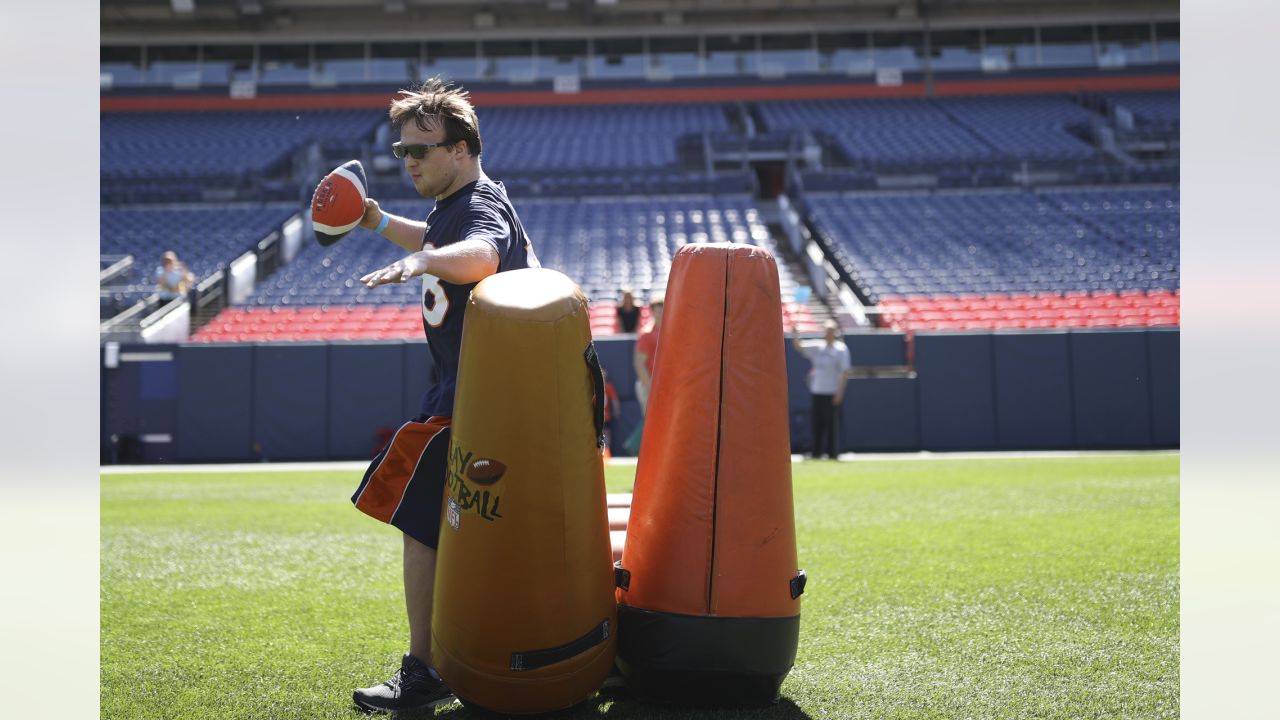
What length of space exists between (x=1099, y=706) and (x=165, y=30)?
Answer: 1172 inches

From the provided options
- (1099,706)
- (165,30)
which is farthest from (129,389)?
(165,30)

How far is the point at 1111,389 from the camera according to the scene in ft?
42.0

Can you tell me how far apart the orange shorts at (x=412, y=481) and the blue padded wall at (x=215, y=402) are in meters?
10.8

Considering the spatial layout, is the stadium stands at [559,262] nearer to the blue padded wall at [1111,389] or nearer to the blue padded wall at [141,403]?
the blue padded wall at [141,403]

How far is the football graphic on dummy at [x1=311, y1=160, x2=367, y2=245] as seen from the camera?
8.59ft

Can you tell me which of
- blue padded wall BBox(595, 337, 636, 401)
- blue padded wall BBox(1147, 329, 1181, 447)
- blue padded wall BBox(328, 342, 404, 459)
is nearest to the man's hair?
blue padded wall BBox(595, 337, 636, 401)

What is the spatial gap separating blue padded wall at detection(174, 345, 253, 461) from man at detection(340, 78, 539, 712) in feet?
35.4

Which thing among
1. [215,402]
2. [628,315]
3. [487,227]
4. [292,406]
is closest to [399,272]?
[487,227]

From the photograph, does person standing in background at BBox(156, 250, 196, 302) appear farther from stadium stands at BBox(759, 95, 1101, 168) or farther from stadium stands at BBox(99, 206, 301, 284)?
stadium stands at BBox(759, 95, 1101, 168)

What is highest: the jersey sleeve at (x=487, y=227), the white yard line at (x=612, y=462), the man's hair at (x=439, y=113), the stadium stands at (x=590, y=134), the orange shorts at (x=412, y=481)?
the stadium stands at (x=590, y=134)

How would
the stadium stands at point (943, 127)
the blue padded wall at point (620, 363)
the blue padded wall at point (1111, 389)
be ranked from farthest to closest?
1. the stadium stands at point (943, 127)
2. the blue padded wall at point (1111, 389)
3. the blue padded wall at point (620, 363)

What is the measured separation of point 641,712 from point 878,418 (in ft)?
35.0

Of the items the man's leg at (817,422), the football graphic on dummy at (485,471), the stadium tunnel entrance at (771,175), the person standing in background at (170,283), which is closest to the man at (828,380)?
the man's leg at (817,422)

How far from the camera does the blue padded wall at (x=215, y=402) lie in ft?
41.2
